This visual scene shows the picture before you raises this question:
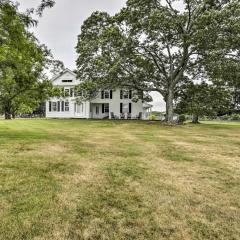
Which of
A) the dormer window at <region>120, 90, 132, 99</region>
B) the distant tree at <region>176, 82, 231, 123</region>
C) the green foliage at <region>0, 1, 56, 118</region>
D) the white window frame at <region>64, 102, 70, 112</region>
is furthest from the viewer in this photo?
the white window frame at <region>64, 102, 70, 112</region>

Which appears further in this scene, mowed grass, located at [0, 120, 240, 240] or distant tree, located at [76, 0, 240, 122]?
distant tree, located at [76, 0, 240, 122]

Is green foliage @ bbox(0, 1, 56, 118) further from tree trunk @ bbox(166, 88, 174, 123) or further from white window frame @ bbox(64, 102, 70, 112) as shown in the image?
white window frame @ bbox(64, 102, 70, 112)

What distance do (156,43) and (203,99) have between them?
25.5ft

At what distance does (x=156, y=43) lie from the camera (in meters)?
24.2

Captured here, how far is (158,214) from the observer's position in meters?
4.08

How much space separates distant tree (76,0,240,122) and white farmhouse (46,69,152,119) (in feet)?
30.6

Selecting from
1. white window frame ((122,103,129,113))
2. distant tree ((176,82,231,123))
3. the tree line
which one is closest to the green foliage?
the tree line

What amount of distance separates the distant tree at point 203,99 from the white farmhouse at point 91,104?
9.47 meters

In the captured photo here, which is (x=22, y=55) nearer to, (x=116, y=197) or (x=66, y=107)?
(x=116, y=197)

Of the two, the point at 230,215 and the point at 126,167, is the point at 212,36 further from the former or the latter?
the point at 230,215

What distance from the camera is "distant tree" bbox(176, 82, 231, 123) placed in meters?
26.8

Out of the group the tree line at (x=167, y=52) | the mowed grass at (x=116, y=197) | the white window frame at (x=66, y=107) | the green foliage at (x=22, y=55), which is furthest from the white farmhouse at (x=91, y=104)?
→ the mowed grass at (x=116, y=197)

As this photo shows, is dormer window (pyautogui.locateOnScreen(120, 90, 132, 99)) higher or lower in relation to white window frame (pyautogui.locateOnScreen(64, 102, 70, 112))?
higher

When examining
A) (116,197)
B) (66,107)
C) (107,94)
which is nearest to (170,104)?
(107,94)
